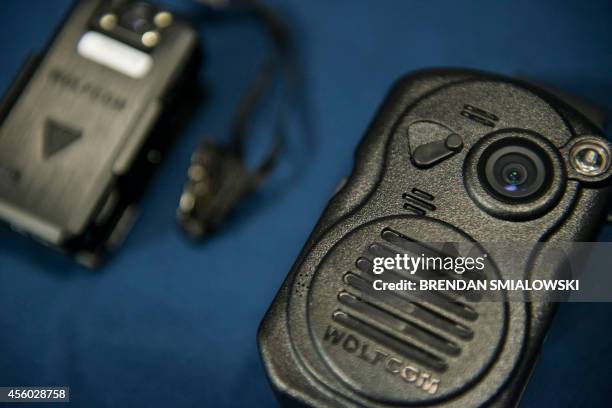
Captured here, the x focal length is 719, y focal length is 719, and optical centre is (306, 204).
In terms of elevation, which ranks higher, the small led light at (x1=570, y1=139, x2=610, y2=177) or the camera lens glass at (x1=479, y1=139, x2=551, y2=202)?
the small led light at (x1=570, y1=139, x2=610, y2=177)

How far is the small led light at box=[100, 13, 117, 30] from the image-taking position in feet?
2.75

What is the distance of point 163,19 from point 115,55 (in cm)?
7

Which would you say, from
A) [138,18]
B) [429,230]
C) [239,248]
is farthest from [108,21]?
Result: [429,230]

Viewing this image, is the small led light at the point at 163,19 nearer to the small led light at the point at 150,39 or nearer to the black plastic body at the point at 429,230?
the small led light at the point at 150,39

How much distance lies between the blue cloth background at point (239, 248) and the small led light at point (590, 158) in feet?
0.65

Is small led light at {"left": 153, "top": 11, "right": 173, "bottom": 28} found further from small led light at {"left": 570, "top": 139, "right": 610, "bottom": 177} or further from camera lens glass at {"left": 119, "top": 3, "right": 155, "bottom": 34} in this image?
small led light at {"left": 570, "top": 139, "right": 610, "bottom": 177}

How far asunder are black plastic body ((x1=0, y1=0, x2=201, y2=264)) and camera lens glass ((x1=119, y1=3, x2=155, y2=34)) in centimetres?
2

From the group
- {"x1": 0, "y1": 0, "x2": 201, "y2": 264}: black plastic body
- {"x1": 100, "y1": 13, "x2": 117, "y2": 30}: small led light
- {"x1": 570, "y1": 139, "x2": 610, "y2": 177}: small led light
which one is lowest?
{"x1": 0, "y1": 0, "x2": 201, "y2": 264}: black plastic body

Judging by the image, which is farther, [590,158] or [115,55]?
[115,55]

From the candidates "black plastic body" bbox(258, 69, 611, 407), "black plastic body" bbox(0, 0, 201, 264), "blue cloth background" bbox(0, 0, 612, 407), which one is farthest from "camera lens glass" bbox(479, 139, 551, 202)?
"black plastic body" bbox(0, 0, 201, 264)

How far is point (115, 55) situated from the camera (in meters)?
0.83

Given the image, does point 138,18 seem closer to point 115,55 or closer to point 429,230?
point 115,55

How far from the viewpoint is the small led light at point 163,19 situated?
2.75 ft

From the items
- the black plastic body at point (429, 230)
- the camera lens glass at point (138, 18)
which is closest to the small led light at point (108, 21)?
the camera lens glass at point (138, 18)
